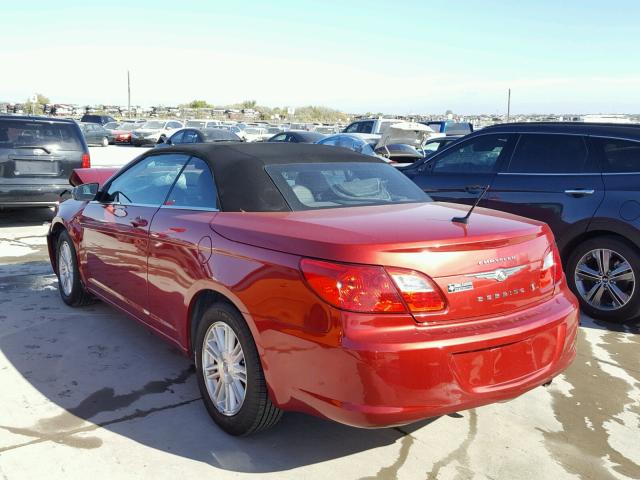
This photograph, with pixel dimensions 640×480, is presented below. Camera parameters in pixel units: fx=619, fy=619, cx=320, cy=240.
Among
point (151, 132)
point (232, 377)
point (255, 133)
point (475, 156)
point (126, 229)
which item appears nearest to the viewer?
point (232, 377)

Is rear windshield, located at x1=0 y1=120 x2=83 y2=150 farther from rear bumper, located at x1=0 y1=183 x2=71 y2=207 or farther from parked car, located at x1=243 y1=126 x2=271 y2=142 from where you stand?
parked car, located at x1=243 y1=126 x2=271 y2=142

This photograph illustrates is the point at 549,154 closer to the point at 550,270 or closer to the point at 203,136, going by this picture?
the point at 550,270

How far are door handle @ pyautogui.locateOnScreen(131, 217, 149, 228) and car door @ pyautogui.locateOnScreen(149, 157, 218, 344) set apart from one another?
12 centimetres

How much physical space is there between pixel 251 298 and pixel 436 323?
2.91ft

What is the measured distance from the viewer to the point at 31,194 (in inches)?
368

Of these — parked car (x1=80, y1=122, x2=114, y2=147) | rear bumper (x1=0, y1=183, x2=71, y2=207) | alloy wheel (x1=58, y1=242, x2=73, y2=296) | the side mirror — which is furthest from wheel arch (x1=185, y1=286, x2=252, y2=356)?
parked car (x1=80, y1=122, x2=114, y2=147)

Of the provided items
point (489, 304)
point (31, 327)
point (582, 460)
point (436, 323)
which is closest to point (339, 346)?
point (436, 323)

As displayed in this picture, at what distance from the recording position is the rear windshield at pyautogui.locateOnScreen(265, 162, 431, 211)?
352 centimetres

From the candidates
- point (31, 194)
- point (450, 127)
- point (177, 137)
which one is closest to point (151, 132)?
point (177, 137)

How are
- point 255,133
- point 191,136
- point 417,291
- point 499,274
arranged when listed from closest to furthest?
point 417,291 < point 499,274 < point 191,136 < point 255,133

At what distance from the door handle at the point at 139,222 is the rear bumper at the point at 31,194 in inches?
234

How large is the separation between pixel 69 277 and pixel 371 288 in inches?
148

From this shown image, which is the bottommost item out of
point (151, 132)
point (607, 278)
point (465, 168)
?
point (607, 278)

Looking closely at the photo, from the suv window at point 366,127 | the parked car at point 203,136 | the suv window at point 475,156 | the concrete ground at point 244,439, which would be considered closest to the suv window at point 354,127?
the suv window at point 366,127
